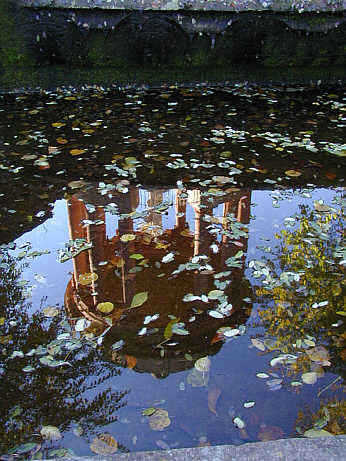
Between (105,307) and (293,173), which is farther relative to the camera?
(293,173)

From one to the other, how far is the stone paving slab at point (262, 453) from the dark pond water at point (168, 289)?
0.45 meters

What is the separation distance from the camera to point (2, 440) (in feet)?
6.20

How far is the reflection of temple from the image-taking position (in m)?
2.44

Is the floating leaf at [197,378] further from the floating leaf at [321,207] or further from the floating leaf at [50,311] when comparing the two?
the floating leaf at [321,207]

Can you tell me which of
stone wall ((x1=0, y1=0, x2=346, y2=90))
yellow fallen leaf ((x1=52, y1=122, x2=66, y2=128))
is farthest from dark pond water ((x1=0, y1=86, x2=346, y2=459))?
stone wall ((x1=0, y1=0, x2=346, y2=90))

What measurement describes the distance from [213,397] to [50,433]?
2.45 ft

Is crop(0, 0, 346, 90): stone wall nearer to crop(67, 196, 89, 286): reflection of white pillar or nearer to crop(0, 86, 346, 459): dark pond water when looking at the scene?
crop(0, 86, 346, 459): dark pond water

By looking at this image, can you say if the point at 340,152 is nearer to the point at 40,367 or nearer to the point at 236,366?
the point at 236,366

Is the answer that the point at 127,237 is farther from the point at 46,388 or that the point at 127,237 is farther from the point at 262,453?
the point at 262,453

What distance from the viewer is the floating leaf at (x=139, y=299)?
8.69 ft

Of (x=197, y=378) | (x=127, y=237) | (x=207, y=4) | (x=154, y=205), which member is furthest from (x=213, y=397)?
(x=207, y=4)

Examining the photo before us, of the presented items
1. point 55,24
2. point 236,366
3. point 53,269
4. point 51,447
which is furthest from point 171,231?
point 55,24

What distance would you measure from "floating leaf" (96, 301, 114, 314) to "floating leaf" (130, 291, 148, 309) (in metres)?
0.12

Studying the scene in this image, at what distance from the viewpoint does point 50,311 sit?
261 cm
